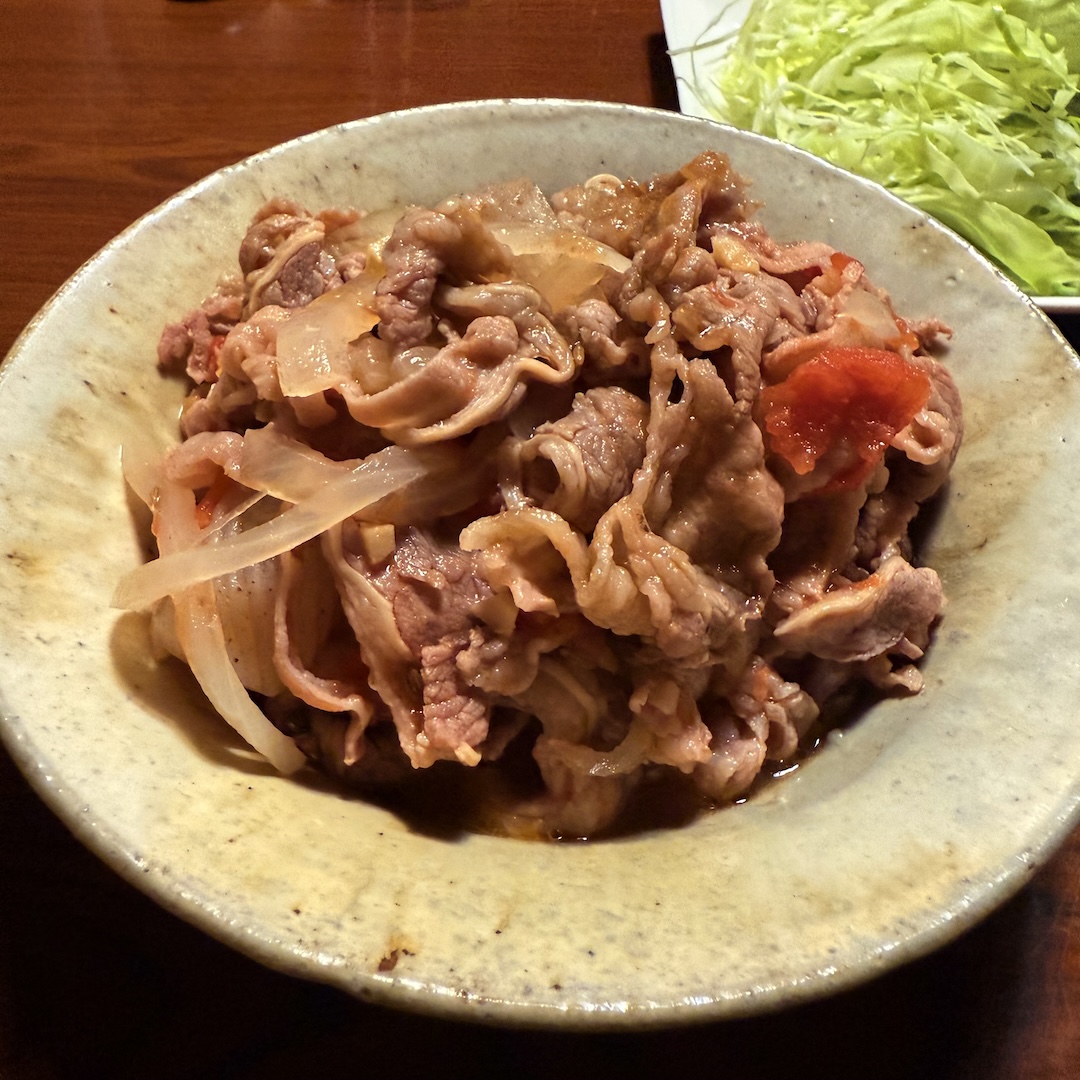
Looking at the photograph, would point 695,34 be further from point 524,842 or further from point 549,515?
point 524,842

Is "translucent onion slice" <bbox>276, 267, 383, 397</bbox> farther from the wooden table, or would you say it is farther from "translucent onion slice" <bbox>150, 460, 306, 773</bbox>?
the wooden table

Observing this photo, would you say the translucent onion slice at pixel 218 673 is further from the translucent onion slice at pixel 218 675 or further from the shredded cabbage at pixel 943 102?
the shredded cabbage at pixel 943 102

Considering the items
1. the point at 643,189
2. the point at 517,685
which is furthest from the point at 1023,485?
the point at 517,685

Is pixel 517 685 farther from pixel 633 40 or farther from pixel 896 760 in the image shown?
pixel 633 40

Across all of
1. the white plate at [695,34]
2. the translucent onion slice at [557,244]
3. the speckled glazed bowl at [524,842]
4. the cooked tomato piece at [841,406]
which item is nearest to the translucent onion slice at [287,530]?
the speckled glazed bowl at [524,842]

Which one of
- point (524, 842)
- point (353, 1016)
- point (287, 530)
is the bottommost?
point (353, 1016)

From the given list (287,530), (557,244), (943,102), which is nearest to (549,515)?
(287,530)
